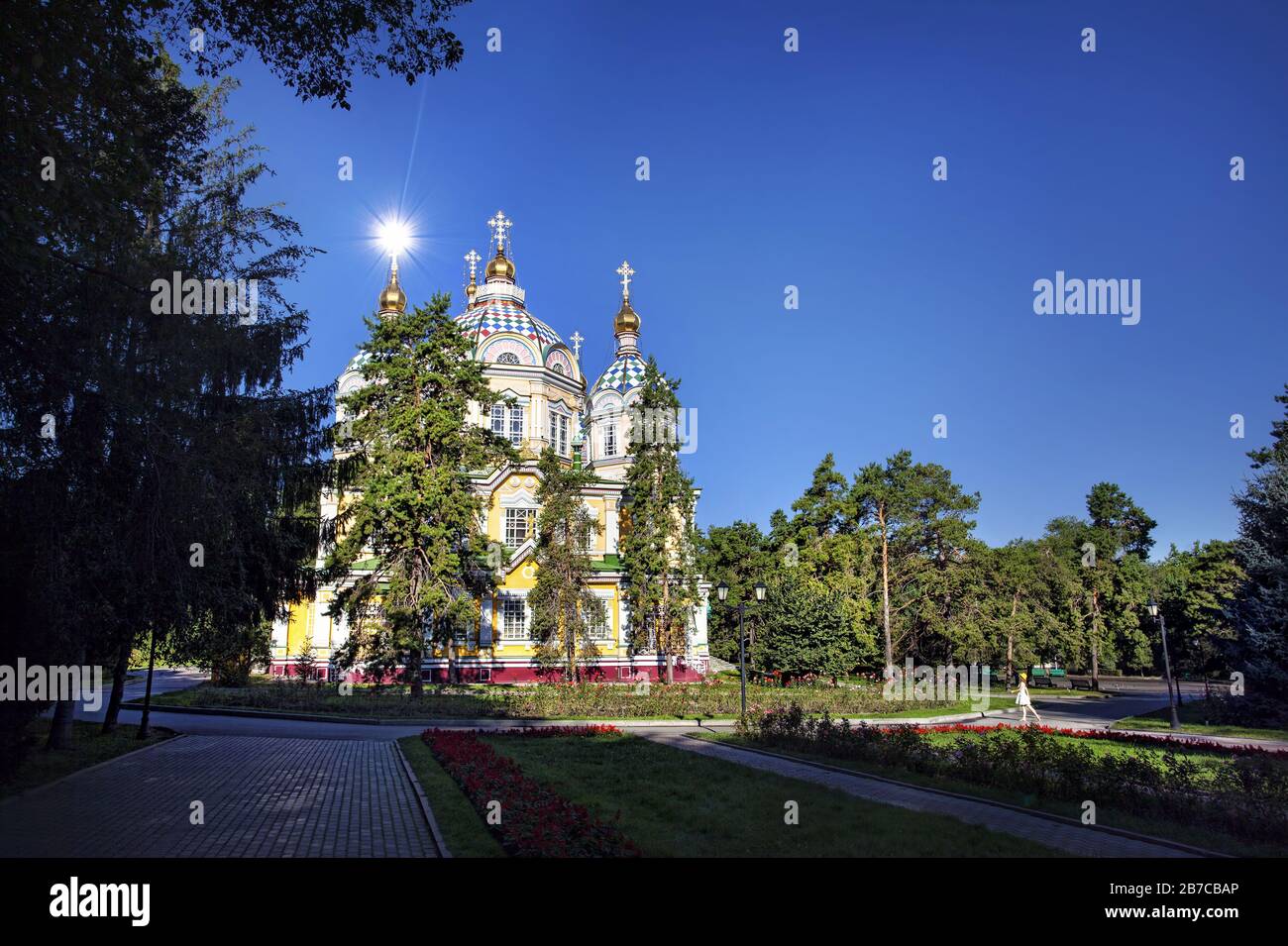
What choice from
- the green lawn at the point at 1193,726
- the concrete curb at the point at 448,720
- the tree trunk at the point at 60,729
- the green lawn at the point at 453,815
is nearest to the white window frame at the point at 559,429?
the concrete curb at the point at 448,720

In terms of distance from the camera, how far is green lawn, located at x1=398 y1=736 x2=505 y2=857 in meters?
7.69

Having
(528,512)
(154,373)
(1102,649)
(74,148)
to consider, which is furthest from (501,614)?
(1102,649)

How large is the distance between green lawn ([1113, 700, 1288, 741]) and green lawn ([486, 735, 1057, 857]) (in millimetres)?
16437

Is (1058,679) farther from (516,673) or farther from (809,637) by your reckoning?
(516,673)

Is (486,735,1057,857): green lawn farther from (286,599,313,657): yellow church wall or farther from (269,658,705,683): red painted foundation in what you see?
(286,599,313,657): yellow church wall

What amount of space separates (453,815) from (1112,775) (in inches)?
364

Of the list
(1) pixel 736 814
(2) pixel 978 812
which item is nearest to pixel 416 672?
(1) pixel 736 814

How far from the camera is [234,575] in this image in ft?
53.1

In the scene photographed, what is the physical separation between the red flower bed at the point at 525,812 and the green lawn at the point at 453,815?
0.13 m

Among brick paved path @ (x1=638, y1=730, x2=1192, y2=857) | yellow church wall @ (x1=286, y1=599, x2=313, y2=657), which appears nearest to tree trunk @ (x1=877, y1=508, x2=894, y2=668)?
brick paved path @ (x1=638, y1=730, x2=1192, y2=857)

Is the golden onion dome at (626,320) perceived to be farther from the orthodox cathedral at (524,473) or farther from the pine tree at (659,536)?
the pine tree at (659,536)

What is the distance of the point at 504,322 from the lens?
4472 cm
